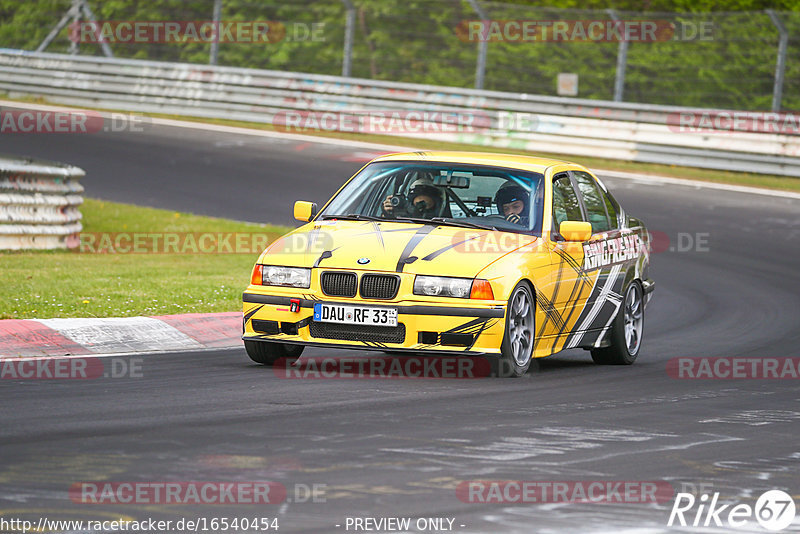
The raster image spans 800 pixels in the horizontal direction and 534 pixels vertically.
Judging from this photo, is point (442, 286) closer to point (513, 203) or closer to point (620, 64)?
point (513, 203)

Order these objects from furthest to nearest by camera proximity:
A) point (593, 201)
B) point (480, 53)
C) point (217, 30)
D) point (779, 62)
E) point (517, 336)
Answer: point (217, 30)
point (480, 53)
point (779, 62)
point (593, 201)
point (517, 336)

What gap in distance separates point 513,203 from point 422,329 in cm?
156

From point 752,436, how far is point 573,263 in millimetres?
2970

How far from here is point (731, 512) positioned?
584 centimetres

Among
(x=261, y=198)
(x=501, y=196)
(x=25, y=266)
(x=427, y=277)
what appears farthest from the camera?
(x=261, y=198)

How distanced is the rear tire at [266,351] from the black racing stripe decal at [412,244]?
1.03 metres

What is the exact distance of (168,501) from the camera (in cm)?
561

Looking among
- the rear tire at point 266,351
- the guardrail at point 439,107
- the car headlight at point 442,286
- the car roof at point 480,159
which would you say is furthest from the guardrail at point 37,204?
the guardrail at point 439,107

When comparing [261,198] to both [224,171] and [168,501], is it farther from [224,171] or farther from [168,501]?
[168,501]

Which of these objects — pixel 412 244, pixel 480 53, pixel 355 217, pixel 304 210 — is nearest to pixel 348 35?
pixel 480 53

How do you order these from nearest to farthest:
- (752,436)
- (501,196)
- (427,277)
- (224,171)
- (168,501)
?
(168,501) < (752,436) < (427,277) < (501,196) < (224,171)

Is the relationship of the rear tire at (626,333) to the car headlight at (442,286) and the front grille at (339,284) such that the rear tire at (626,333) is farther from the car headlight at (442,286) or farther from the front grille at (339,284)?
the front grille at (339,284)

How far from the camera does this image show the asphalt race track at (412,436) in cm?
564

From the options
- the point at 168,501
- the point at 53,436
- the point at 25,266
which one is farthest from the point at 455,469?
the point at 25,266
